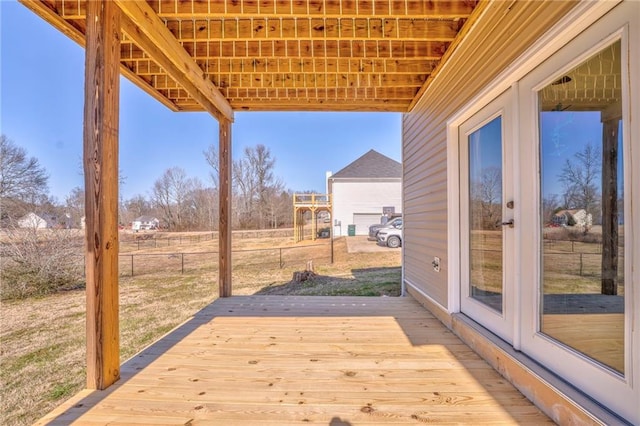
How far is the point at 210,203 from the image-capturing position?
82.8 feet

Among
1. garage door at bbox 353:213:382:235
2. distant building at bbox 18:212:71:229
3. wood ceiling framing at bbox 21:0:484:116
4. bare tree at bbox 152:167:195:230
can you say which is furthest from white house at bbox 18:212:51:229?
bare tree at bbox 152:167:195:230

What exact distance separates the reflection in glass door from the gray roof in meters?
17.3

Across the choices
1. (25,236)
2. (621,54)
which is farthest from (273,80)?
(25,236)

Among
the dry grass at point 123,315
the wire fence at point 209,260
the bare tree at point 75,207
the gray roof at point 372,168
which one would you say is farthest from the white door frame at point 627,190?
the gray roof at point 372,168

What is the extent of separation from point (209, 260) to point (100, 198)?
1067 centimetres

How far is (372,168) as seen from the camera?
1964cm

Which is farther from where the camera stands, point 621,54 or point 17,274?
point 17,274

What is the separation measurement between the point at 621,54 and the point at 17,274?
10.2 metres

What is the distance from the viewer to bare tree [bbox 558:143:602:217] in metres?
1.40

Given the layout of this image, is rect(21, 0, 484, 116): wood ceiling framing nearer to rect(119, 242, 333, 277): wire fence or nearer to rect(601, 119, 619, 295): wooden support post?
rect(601, 119, 619, 295): wooden support post

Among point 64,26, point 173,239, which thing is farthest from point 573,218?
point 173,239

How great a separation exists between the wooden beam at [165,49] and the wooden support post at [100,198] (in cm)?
30

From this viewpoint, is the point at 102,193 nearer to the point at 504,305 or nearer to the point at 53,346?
the point at 504,305

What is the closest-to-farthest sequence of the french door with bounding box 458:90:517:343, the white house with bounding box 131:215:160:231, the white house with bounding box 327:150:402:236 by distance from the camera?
the french door with bounding box 458:90:517:343, the white house with bounding box 327:150:402:236, the white house with bounding box 131:215:160:231
